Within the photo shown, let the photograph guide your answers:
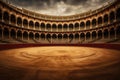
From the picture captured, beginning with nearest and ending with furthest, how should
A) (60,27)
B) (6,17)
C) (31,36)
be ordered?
(6,17)
(31,36)
(60,27)

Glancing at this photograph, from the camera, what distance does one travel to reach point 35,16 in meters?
31.4

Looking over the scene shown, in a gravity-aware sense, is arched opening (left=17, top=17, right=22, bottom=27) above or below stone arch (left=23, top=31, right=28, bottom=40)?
above

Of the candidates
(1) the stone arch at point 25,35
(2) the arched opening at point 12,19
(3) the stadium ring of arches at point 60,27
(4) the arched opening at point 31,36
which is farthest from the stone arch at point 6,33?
(4) the arched opening at point 31,36

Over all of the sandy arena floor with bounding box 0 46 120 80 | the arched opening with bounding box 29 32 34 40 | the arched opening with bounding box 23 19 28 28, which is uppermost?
the arched opening with bounding box 23 19 28 28

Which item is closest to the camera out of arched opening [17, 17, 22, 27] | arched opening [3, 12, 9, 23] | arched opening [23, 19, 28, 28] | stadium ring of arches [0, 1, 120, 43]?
stadium ring of arches [0, 1, 120, 43]

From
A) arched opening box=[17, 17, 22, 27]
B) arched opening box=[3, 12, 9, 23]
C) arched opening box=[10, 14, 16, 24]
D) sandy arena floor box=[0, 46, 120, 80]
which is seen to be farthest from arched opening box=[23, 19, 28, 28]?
sandy arena floor box=[0, 46, 120, 80]

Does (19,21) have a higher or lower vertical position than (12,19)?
lower

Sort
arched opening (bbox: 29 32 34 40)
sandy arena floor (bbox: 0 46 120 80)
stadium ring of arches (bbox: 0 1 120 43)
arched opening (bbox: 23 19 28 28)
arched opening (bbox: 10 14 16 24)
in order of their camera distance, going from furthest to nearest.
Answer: arched opening (bbox: 29 32 34 40) → arched opening (bbox: 23 19 28 28) → arched opening (bbox: 10 14 16 24) → stadium ring of arches (bbox: 0 1 120 43) → sandy arena floor (bbox: 0 46 120 80)

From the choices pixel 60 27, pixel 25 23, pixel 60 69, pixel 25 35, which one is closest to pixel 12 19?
pixel 25 23

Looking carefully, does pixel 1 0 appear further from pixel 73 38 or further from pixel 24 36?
pixel 73 38

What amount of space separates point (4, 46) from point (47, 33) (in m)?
22.7

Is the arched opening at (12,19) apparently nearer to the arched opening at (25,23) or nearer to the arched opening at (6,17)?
the arched opening at (6,17)

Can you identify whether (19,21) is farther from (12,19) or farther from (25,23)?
(25,23)

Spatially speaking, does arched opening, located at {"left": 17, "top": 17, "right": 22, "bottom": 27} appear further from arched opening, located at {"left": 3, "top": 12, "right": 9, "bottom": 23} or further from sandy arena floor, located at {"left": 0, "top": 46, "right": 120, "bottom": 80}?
sandy arena floor, located at {"left": 0, "top": 46, "right": 120, "bottom": 80}
